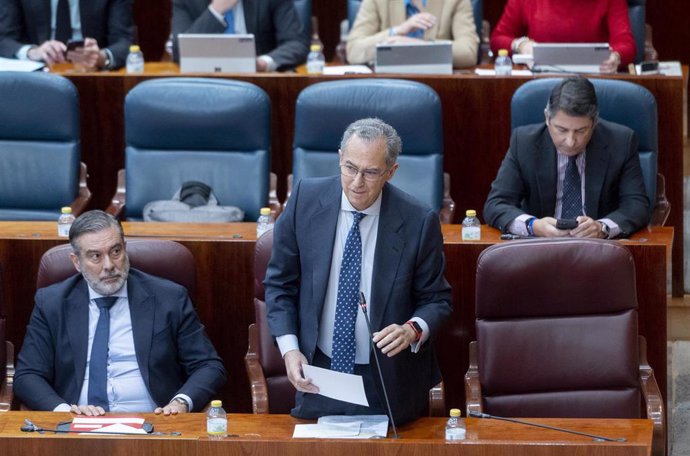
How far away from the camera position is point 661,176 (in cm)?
426

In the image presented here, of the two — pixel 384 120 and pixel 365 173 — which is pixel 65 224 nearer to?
pixel 384 120

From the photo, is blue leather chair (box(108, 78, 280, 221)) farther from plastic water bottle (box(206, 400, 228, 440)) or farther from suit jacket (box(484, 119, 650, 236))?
plastic water bottle (box(206, 400, 228, 440))

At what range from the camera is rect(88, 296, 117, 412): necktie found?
10.6 feet

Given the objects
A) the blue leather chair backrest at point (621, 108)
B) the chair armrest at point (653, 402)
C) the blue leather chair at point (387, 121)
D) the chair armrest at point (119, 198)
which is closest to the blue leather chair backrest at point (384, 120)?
the blue leather chair at point (387, 121)

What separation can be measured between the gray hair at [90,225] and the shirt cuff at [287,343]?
61cm

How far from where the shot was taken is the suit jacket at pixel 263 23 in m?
5.00

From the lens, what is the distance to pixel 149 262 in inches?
133

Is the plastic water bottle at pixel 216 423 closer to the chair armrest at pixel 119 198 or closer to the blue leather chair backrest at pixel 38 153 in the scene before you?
the chair armrest at pixel 119 198

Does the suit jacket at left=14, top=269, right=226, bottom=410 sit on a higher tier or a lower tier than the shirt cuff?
lower

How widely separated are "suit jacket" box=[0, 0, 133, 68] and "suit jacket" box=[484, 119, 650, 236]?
1.83 metres

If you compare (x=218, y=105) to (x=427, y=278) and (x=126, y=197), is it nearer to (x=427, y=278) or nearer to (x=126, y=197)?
(x=126, y=197)

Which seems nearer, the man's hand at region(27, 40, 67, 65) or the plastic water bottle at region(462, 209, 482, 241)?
the plastic water bottle at region(462, 209, 482, 241)

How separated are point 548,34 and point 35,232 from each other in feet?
7.11

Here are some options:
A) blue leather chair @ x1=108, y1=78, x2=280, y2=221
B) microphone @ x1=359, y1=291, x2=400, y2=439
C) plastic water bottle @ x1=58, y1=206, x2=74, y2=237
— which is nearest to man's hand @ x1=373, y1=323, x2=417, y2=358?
microphone @ x1=359, y1=291, x2=400, y2=439
